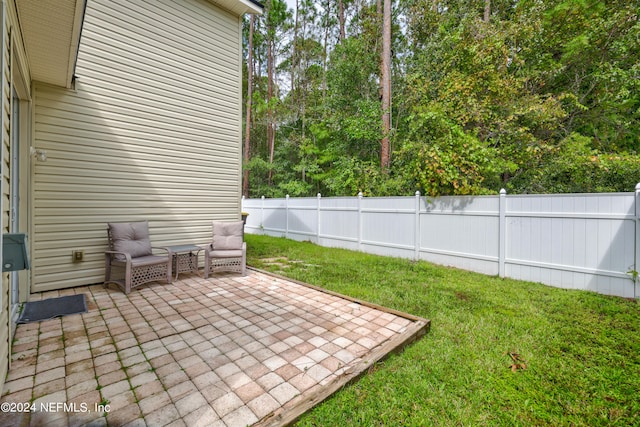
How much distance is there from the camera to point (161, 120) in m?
5.12

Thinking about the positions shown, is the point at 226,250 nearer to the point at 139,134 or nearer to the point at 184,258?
the point at 184,258

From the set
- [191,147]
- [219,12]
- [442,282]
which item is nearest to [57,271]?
[191,147]

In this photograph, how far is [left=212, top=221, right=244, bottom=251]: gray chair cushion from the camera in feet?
17.4

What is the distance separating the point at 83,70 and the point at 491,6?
1161cm

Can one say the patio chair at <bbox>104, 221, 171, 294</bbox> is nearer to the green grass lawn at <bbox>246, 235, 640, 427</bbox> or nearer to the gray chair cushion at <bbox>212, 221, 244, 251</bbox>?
the gray chair cushion at <bbox>212, 221, 244, 251</bbox>

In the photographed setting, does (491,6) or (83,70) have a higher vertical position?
(491,6)

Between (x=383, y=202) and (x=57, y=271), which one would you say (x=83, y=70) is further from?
(x=383, y=202)

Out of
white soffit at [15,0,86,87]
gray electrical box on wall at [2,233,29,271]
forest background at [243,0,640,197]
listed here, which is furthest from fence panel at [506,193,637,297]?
white soffit at [15,0,86,87]

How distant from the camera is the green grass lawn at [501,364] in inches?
72.9

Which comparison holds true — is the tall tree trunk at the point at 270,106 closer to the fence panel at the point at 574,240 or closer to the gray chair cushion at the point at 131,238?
the gray chair cushion at the point at 131,238

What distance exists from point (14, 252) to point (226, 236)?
347 cm

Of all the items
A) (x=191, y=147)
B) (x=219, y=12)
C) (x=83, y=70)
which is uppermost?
(x=219, y=12)

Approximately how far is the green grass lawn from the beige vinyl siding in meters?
3.37

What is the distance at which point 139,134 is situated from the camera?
4.88 metres
